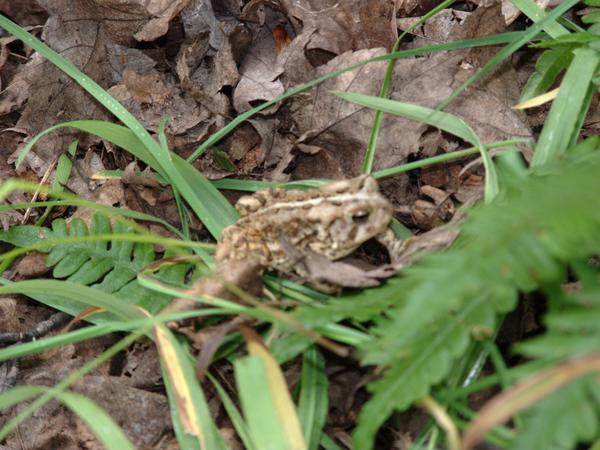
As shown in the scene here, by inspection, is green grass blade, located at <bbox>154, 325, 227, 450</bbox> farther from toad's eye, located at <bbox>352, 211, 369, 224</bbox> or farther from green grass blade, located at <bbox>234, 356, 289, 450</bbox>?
toad's eye, located at <bbox>352, 211, 369, 224</bbox>

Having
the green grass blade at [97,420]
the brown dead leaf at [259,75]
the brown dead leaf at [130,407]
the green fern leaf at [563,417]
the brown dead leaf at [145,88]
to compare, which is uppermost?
the brown dead leaf at [259,75]

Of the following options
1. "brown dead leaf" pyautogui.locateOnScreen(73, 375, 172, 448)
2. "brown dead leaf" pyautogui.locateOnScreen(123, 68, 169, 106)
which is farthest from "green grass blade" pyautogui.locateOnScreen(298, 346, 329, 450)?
"brown dead leaf" pyautogui.locateOnScreen(123, 68, 169, 106)

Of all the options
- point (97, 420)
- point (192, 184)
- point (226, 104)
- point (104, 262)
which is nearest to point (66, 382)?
point (97, 420)

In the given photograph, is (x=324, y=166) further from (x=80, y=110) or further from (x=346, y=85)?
(x=80, y=110)

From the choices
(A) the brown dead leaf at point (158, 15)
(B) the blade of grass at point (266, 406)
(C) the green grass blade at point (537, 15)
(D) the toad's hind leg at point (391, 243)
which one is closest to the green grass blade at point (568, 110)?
(C) the green grass blade at point (537, 15)

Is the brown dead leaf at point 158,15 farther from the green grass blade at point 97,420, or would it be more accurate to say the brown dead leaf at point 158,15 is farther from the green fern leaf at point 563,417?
the green fern leaf at point 563,417

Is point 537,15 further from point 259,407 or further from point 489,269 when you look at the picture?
point 259,407
